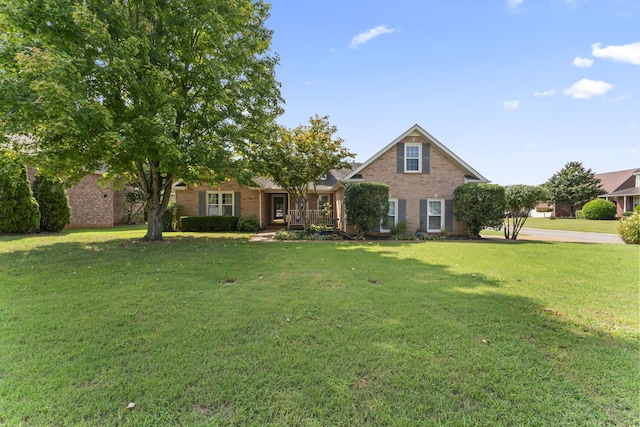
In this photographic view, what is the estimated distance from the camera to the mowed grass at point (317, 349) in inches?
96.6

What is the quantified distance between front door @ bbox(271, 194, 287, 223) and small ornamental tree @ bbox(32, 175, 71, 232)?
12.9 m

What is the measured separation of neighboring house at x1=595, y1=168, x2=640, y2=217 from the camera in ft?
104

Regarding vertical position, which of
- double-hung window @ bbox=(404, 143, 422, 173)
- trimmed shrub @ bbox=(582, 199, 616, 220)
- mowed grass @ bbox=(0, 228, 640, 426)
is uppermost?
double-hung window @ bbox=(404, 143, 422, 173)

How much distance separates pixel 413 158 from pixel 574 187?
33.6 metres

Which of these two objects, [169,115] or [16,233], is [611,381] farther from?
[16,233]

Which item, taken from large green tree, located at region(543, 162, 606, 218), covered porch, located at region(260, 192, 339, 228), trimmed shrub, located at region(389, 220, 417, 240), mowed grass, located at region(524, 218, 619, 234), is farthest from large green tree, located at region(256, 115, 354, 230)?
large green tree, located at region(543, 162, 606, 218)

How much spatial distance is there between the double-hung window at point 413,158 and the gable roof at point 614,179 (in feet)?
119

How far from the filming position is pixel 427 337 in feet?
12.1

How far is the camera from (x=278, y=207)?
24016 millimetres

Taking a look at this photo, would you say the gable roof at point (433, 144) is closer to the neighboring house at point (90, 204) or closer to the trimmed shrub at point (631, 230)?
the trimmed shrub at point (631, 230)

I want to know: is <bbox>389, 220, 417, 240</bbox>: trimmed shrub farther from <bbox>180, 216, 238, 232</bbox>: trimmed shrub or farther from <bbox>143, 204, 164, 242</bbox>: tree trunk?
<bbox>143, 204, 164, 242</bbox>: tree trunk

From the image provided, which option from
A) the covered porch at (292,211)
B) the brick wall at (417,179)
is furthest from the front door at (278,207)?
the brick wall at (417,179)

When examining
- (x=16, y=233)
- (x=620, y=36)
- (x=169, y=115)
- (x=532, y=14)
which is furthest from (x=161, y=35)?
(x=620, y=36)

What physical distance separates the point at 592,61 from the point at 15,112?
56.6ft
